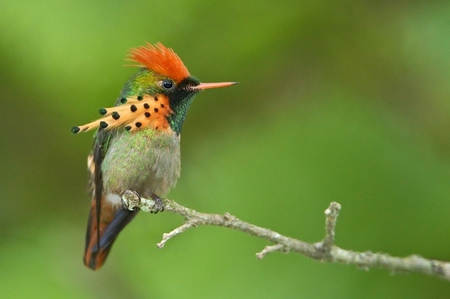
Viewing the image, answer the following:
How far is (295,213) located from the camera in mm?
2863

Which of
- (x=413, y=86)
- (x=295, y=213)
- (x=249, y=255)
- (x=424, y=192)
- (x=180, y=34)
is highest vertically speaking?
(x=413, y=86)

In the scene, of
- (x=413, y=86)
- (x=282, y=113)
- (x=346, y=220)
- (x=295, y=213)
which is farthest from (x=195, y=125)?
(x=413, y=86)

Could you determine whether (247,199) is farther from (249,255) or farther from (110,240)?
(110,240)

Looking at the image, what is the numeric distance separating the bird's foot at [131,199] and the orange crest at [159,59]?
1.52ft

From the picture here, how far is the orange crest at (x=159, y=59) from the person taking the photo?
220 cm

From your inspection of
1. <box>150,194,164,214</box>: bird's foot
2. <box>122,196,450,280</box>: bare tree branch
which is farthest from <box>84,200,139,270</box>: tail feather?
<box>122,196,450,280</box>: bare tree branch

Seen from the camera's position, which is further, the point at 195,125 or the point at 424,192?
the point at 195,125

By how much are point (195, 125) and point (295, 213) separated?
691 mm

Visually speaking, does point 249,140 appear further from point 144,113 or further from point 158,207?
point 158,207

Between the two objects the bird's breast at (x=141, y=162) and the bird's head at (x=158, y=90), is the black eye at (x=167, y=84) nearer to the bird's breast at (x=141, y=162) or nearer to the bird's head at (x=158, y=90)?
the bird's head at (x=158, y=90)

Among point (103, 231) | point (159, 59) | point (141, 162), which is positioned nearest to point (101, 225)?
point (103, 231)

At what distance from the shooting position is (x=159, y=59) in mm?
2217

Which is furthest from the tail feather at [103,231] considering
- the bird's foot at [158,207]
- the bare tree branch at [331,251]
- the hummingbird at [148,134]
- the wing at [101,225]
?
the bare tree branch at [331,251]

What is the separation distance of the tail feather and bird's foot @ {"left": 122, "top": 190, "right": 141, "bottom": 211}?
36 cm
